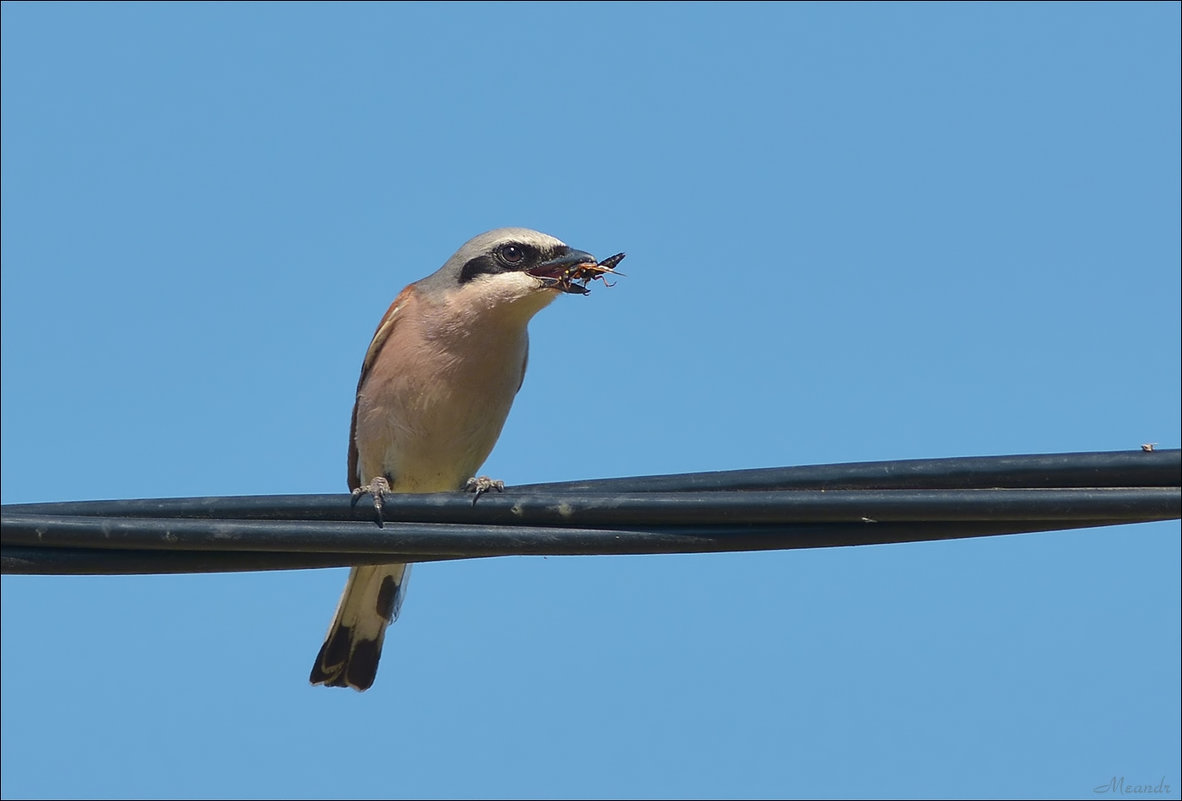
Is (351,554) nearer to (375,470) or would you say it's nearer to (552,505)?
(552,505)

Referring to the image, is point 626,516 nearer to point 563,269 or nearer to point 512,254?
point 563,269

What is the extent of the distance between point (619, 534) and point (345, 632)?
379cm

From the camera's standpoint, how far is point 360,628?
23.9 feet

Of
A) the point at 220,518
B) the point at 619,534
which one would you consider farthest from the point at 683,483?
the point at 220,518

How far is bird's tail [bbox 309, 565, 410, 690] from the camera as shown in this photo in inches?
283

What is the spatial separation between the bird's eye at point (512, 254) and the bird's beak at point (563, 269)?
0.32 ft

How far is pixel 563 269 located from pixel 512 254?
1.03 ft

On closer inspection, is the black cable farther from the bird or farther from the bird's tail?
the bird's tail

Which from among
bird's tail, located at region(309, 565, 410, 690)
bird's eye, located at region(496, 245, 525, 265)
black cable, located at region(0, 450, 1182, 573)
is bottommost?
black cable, located at region(0, 450, 1182, 573)

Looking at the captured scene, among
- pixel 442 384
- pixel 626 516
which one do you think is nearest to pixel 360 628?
pixel 442 384

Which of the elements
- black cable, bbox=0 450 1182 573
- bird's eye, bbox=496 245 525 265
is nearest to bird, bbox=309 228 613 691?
bird's eye, bbox=496 245 525 265

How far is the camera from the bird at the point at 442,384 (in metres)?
→ 7.00

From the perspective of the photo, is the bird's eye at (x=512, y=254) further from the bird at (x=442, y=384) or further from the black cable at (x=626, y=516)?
the black cable at (x=626, y=516)

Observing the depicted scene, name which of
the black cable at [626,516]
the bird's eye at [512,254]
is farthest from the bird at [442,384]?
the black cable at [626,516]
